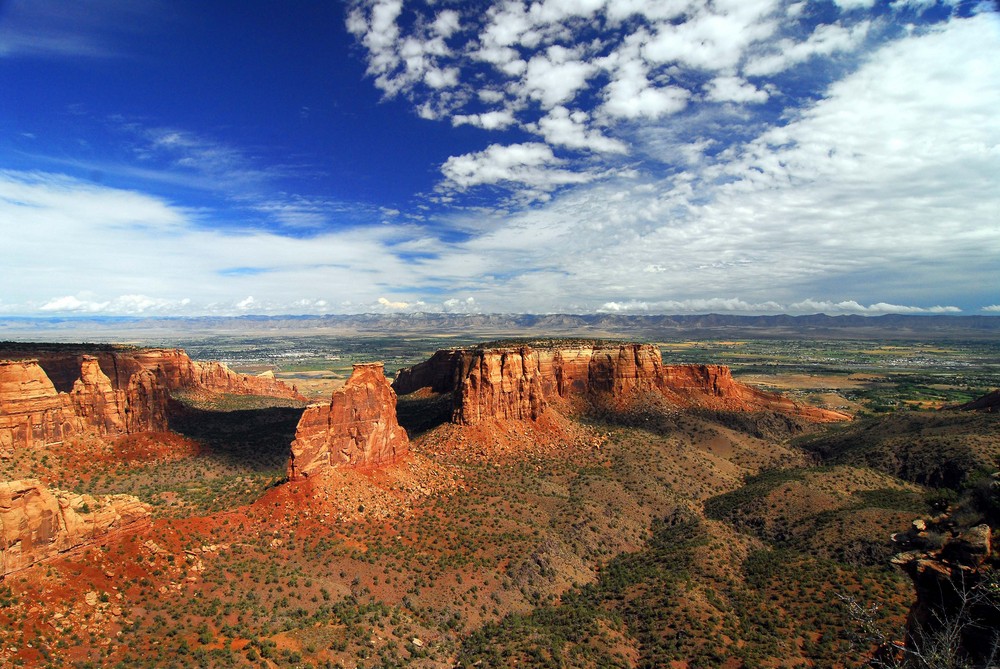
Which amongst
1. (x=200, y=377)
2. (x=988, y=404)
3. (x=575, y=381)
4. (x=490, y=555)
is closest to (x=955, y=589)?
(x=490, y=555)

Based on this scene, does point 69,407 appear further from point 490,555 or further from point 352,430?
point 490,555

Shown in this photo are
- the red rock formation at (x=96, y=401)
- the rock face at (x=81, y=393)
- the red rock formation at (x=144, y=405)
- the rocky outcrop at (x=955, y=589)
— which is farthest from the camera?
the red rock formation at (x=144, y=405)

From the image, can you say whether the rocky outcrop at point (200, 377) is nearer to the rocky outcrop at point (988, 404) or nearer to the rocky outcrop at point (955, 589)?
the rocky outcrop at point (955, 589)

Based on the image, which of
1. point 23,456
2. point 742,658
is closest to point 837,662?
point 742,658

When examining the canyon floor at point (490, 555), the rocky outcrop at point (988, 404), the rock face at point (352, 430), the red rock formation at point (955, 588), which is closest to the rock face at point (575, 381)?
the canyon floor at point (490, 555)

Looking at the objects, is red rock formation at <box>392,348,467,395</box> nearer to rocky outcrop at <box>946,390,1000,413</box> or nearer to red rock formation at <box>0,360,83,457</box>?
red rock formation at <box>0,360,83,457</box>

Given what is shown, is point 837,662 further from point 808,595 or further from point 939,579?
point 939,579
